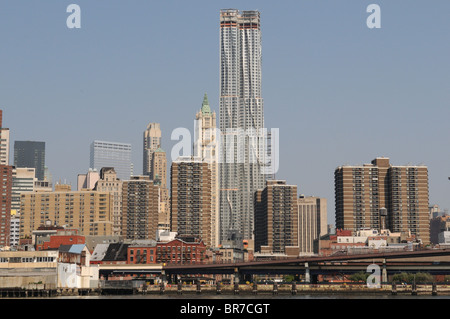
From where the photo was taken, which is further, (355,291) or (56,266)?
(355,291)

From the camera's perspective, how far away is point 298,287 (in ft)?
646

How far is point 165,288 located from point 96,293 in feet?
80.2
